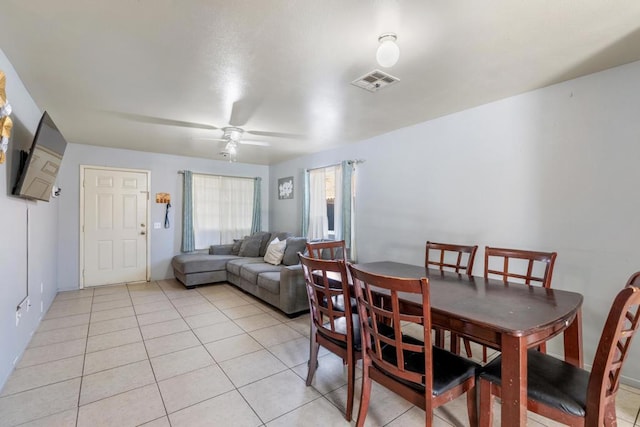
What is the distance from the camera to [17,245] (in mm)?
2365

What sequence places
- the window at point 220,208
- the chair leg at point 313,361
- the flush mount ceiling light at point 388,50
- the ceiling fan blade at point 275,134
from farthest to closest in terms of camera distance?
1. the window at point 220,208
2. the ceiling fan blade at point 275,134
3. the chair leg at point 313,361
4. the flush mount ceiling light at point 388,50

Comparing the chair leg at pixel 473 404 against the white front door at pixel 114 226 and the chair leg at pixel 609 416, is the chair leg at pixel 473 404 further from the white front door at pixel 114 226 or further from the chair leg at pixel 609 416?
the white front door at pixel 114 226

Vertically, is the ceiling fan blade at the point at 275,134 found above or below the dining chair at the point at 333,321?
above

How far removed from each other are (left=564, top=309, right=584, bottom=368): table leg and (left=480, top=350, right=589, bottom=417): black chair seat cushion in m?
0.31

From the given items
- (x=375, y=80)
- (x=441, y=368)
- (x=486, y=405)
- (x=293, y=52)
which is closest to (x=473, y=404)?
(x=486, y=405)

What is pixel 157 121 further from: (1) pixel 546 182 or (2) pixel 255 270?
(1) pixel 546 182

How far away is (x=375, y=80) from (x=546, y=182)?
67.4 inches

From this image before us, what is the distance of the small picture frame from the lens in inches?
231

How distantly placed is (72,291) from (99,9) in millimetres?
4674

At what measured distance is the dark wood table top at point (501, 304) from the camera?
1.30 meters

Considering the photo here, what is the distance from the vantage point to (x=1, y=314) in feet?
6.61

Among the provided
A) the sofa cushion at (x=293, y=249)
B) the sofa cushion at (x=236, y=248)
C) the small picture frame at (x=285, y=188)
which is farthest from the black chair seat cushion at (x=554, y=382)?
the sofa cushion at (x=236, y=248)

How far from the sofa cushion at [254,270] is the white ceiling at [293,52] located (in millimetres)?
2118

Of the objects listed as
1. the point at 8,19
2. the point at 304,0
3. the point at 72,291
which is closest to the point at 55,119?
the point at 8,19
